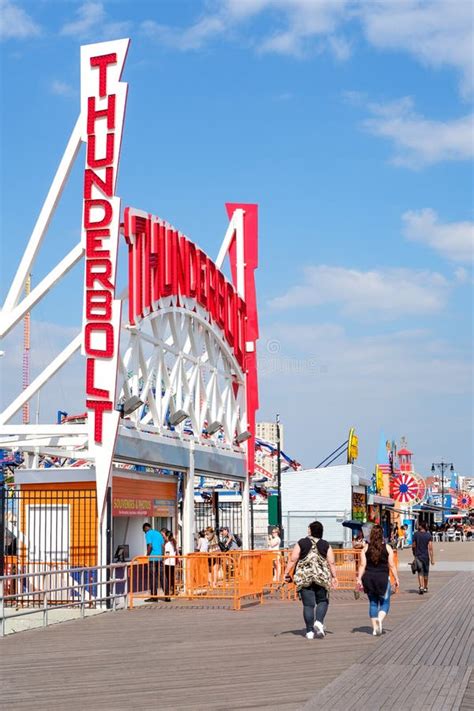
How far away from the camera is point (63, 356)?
23016mm

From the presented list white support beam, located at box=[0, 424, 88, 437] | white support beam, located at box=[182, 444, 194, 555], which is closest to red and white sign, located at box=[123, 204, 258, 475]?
white support beam, located at box=[0, 424, 88, 437]

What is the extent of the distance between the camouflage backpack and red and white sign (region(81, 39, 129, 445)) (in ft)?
24.8

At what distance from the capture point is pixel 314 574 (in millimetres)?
15289

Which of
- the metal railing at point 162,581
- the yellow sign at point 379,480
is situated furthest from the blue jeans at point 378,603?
the yellow sign at point 379,480

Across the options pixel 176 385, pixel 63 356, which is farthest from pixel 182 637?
pixel 176 385

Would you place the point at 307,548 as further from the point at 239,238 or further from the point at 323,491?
the point at 323,491

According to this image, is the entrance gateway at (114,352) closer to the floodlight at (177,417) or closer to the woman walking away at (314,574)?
the floodlight at (177,417)

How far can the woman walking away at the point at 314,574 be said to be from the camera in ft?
50.2

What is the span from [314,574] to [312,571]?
0.16ft

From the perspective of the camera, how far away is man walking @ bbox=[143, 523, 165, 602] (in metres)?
22.4

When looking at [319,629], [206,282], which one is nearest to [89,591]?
[319,629]

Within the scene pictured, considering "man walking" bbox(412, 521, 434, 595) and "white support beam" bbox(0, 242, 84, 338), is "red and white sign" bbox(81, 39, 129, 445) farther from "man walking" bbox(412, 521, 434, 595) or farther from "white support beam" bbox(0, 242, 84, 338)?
"man walking" bbox(412, 521, 434, 595)

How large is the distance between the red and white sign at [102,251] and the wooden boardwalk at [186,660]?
14.1 ft

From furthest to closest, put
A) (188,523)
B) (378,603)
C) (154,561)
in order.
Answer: (188,523)
(154,561)
(378,603)
